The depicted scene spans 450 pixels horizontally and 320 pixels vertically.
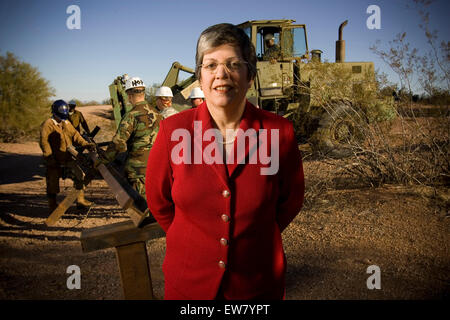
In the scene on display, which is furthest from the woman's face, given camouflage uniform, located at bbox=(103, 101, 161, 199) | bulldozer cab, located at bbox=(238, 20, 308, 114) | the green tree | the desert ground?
the green tree

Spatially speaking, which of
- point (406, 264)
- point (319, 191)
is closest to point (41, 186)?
point (319, 191)

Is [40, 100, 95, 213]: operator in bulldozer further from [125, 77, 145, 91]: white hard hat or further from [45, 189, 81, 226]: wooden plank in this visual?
[125, 77, 145, 91]: white hard hat

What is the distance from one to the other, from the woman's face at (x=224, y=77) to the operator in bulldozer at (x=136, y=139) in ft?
9.28

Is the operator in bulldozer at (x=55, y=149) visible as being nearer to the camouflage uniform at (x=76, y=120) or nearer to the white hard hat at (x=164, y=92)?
the white hard hat at (x=164, y=92)

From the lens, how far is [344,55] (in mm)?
9867

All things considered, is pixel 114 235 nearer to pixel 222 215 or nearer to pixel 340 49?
pixel 222 215

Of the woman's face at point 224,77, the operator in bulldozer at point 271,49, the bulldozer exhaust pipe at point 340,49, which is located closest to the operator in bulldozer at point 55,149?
the woman's face at point 224,77

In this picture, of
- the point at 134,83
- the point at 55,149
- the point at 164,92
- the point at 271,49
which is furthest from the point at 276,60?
the point at 55,149

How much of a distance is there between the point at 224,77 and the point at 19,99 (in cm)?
1902

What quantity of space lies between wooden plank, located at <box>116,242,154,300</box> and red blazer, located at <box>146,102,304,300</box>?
0.29 meters

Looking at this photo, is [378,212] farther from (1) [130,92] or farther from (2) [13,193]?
(2) [13,193]

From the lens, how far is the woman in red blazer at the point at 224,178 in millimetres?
1302

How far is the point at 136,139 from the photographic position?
13.2ft

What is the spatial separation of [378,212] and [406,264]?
137 cm
